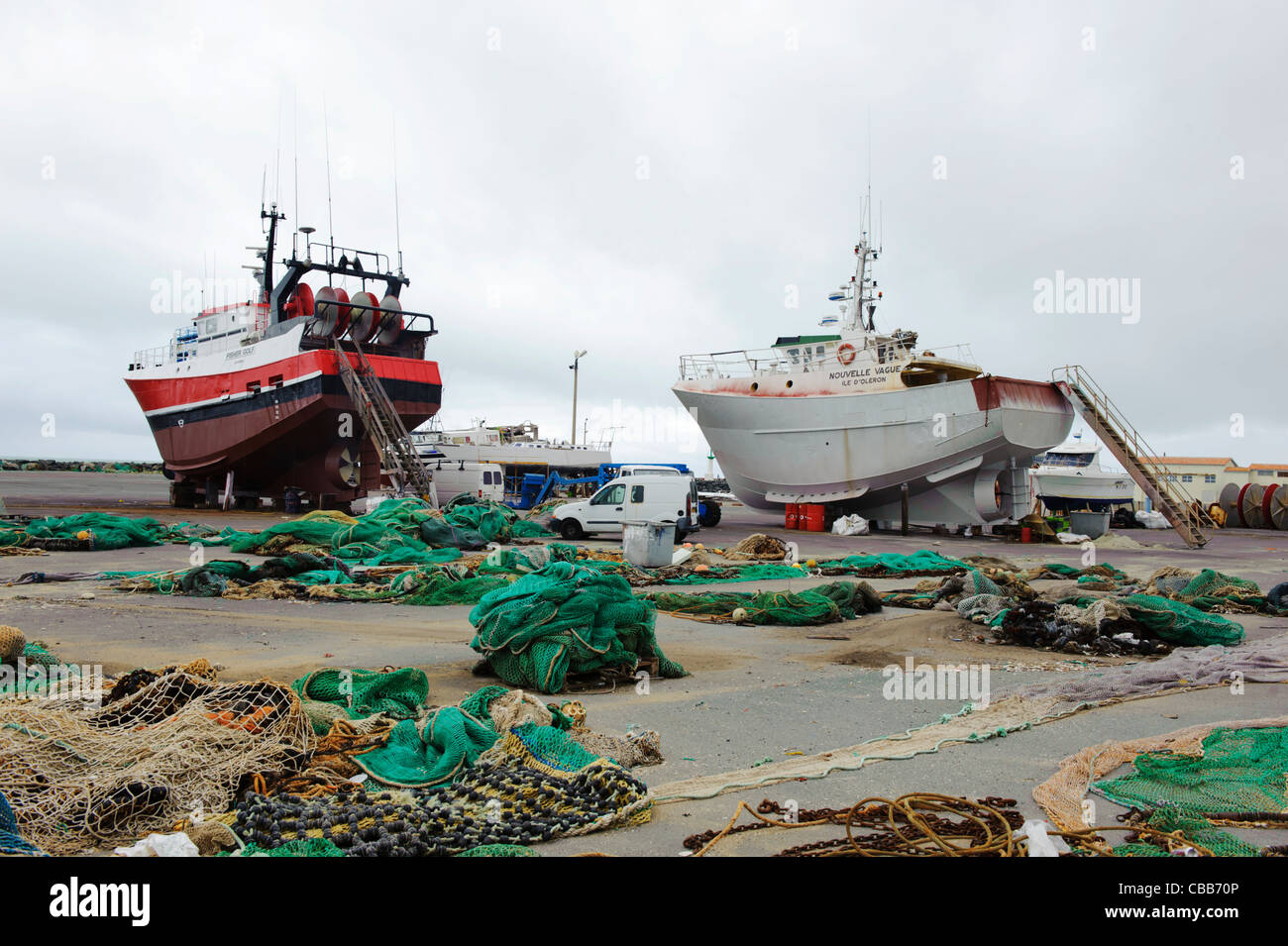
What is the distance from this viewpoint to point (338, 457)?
96.5 ft

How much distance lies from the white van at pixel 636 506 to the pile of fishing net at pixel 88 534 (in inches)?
354

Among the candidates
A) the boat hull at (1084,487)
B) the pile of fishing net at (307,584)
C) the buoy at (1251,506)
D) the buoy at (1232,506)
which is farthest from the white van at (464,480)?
the buoy at (1232,506)

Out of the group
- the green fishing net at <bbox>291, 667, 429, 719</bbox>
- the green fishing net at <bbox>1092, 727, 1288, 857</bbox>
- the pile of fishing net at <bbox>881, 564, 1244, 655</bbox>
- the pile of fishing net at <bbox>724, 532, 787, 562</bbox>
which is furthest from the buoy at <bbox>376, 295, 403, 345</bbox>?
the green fishing net at <bbox>1092, 727, 1288, 857</bbox>

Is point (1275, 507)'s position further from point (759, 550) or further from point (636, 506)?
point (636, 506)

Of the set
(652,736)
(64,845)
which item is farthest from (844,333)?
(64,845)

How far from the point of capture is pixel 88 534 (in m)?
16.3

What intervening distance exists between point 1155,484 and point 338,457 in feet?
89.0

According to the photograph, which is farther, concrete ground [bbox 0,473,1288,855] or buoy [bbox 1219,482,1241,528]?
buoy [bbox 1219,482,1241,528]

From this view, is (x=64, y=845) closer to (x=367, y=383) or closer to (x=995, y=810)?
(x=995, y=810)

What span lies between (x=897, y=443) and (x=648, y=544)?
14719 mm

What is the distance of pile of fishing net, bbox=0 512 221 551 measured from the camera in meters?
16.2

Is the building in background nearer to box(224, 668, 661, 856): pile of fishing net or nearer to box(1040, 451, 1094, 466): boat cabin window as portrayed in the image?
box(1040, 451, 1094, 466): boat cabin window

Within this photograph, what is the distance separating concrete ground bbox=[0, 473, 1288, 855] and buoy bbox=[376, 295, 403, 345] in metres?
20.2

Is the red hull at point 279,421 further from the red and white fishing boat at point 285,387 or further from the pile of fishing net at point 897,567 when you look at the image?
the pile of fishing net at point 897,567
